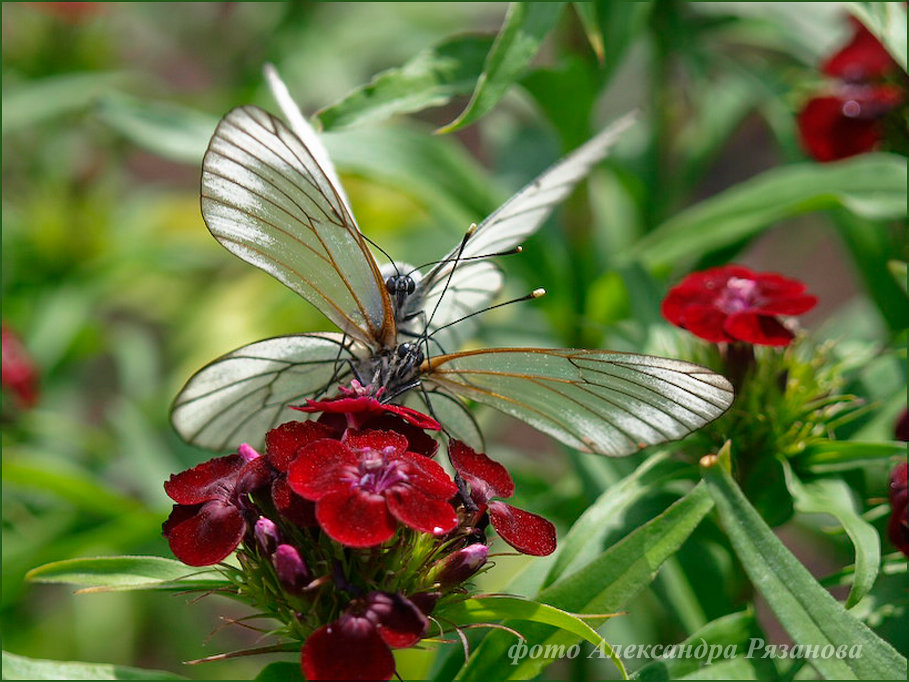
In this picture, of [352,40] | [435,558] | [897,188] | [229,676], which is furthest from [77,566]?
[352,40]

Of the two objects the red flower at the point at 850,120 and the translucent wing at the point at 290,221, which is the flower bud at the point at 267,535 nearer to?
the translucent wing at the point at 290,221

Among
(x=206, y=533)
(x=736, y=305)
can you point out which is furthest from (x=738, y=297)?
(x=206, y=533)

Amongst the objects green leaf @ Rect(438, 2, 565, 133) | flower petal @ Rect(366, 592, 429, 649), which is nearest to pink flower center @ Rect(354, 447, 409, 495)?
flower petal @ Rect(366, 592, 429, 649)

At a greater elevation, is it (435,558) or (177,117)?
(177,117)

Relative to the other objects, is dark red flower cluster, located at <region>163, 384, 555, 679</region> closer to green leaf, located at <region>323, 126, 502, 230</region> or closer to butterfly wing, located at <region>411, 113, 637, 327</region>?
butterfly wing, located at <region>411, 113, 637, 327</region>

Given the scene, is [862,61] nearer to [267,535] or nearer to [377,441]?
[377,441]

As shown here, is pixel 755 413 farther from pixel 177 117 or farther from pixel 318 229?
pixel 177 117
